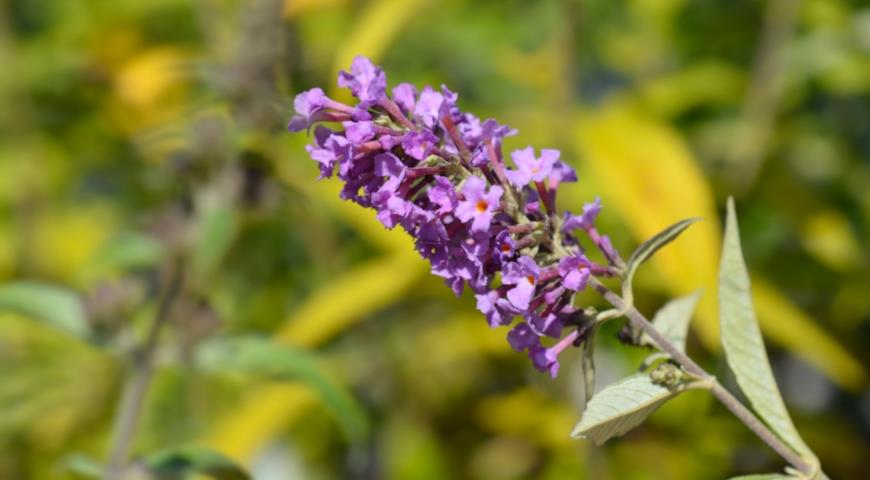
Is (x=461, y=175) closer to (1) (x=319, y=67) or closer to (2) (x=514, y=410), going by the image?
(1) (x=319, y=67)

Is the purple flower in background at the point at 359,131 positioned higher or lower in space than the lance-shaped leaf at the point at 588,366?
higher

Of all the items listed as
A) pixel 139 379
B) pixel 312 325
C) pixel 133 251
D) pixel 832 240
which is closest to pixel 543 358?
pixel 139 379

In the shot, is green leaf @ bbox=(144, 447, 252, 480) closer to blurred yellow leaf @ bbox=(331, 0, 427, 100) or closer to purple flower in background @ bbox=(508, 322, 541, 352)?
purple flower in background @ bbox=(508, 322, 541, 352)

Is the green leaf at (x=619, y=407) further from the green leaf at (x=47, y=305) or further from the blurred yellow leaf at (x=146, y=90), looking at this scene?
the blurred yellow leaf at (x=146, y=90)

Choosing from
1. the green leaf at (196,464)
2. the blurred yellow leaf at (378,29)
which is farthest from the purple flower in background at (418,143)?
the blurred yellow leaf at (378,29)

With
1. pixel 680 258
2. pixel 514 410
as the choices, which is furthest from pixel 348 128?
pixel 514 410
